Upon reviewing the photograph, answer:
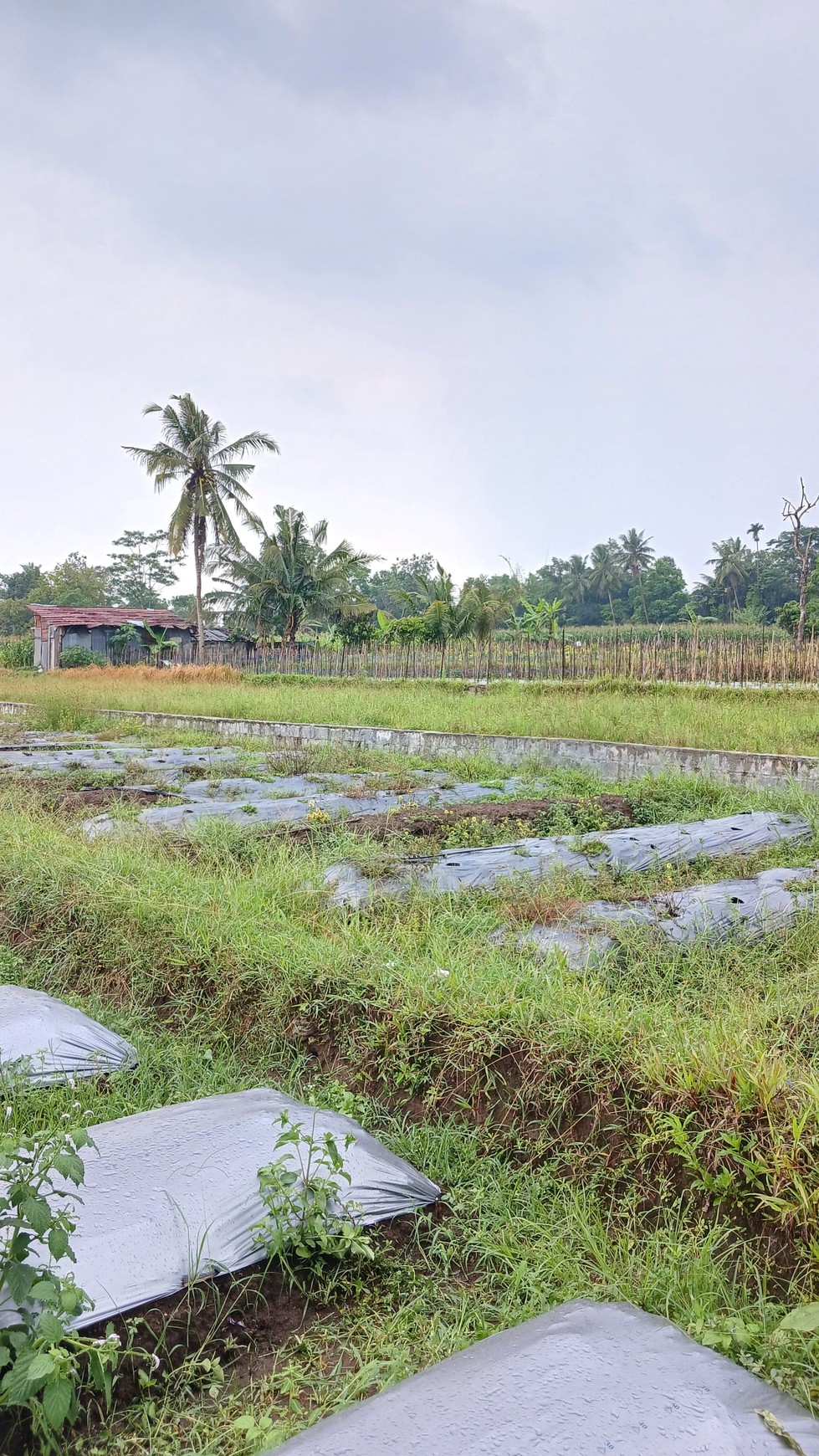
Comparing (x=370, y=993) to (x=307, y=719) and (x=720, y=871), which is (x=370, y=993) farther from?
(x=307, y=719)

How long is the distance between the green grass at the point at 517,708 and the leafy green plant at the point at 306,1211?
6582 mm

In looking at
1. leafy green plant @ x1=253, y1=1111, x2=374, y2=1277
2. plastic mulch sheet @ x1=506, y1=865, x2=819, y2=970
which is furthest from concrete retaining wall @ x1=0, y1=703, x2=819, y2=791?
leafy green plant @ x1=253, y1=1111, x2=374, y2=1277

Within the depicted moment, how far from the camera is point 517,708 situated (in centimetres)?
1126

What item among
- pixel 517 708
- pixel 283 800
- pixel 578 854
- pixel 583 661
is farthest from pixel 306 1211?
pixel 583 661

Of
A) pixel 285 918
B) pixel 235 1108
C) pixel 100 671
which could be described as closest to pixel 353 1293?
pixel 235 1108

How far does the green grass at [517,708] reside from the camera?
28.0 feet

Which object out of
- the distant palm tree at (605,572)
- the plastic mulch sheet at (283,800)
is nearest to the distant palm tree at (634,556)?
the distant palm tree at (605,572)

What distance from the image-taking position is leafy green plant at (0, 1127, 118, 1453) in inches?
50.8

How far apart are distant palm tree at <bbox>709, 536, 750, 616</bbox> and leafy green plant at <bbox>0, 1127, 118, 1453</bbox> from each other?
1904 inches

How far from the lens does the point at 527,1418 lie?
1204mm

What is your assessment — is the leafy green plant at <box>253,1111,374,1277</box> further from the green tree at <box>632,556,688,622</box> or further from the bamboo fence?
the green tree at <box>632,556,688,622</box>

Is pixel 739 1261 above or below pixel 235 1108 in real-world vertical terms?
below

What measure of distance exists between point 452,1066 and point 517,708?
8.84 meters

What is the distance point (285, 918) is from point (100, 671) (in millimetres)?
21876
